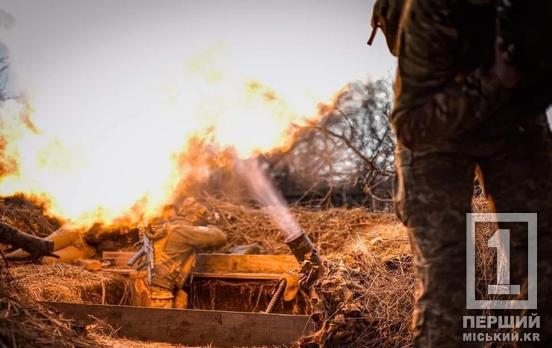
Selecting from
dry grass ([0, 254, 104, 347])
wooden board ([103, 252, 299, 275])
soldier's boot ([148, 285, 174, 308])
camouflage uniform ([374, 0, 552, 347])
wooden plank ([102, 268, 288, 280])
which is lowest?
soldier's boot ([148, 285, 174, 308])

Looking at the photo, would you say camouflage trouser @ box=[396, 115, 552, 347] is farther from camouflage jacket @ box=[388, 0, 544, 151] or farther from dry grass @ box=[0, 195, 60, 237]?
dry grass @ box=[0, 195, 60, 237]

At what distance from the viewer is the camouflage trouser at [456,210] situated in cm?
248

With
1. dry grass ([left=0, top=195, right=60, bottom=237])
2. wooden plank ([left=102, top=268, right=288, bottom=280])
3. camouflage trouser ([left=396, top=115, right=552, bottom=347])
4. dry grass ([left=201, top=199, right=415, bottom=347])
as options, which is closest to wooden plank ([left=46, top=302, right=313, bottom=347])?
dry grass ([left=201, top=199, right=415, bottom=347])

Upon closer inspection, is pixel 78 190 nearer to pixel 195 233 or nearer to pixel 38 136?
pixel 38 136

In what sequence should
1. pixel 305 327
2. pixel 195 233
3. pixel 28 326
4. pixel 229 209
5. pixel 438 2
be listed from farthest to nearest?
pixel 229 209 → pixel 195 233 → pixel 305 327 → pixel 28 326 → pixel 438 2

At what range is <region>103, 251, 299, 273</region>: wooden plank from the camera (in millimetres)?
7998

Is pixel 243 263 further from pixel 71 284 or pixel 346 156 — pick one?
pixel 346 156

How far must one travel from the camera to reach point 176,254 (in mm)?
7703

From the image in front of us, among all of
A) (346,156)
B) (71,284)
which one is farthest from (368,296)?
(346,156)

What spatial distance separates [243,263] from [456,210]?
599 cm

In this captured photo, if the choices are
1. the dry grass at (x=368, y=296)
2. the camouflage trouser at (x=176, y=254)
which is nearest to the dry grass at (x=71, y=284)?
the camouflage trouser at (x=176, y=254)

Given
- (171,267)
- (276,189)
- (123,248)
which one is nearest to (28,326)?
(171,267)

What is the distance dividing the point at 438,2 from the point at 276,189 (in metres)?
16.1

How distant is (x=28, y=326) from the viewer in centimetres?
323
